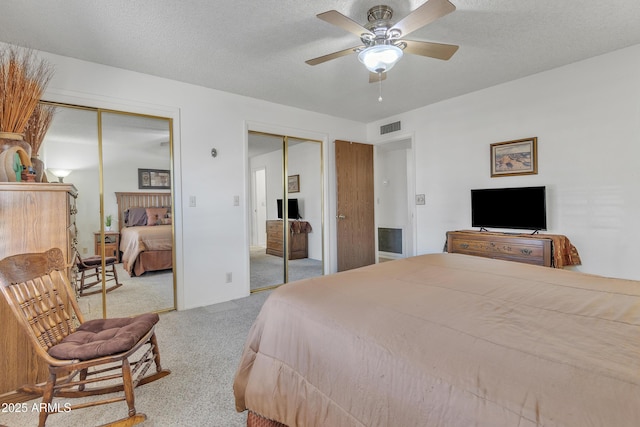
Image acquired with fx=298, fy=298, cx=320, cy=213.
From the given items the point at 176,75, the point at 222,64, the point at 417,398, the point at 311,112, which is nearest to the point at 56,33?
the point at 176,75

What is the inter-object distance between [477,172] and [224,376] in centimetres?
347

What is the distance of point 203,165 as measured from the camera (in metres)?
3.40

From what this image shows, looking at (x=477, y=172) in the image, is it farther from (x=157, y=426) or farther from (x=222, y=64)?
(x=157, y=426)

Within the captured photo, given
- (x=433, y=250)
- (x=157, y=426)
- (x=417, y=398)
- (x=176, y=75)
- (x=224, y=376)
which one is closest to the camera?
(x=417, y=398)

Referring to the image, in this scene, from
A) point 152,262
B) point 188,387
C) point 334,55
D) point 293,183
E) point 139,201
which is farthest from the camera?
point 293,183

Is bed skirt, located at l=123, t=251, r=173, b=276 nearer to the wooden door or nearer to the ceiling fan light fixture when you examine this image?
the wooden door

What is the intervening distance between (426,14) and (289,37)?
1136mm

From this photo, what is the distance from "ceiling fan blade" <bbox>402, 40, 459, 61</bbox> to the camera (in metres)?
2.00

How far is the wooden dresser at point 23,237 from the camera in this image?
1.72 m

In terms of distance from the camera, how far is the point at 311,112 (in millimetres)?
4336

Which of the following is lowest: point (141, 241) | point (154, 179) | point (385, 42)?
point (141, 241)

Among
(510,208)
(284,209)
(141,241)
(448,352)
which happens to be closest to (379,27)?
(448,352)

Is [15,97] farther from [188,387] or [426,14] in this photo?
[426,14]

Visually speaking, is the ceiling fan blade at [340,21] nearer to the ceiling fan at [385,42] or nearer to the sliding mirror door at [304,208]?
→ the ceiling fan at [385,42]
